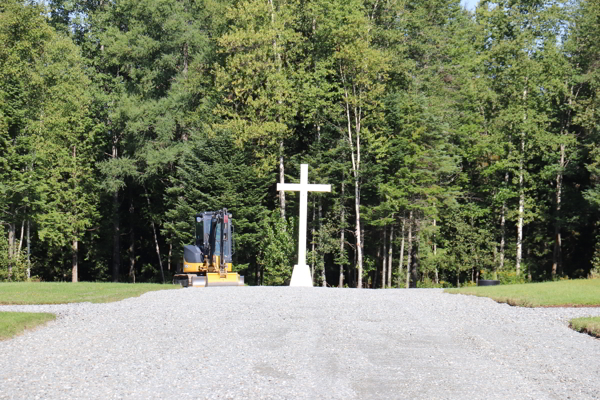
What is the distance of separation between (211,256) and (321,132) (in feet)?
43.5

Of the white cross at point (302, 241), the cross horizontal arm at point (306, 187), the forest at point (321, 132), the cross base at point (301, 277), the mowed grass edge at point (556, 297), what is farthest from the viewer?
the forest at point (321, 132)

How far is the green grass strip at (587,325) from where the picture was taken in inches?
495

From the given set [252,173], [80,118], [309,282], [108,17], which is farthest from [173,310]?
[108,17]

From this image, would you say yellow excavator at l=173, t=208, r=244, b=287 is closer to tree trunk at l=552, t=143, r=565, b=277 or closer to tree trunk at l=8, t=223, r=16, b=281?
tree trunk at l=8, t=223, r=16, b=281

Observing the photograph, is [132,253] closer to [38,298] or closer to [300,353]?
[38,298]

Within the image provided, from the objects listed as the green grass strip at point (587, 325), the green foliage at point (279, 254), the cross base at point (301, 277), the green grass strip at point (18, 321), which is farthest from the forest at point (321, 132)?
the green grass strip at point (18, 321)

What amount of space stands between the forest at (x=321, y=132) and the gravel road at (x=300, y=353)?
64.9 ft

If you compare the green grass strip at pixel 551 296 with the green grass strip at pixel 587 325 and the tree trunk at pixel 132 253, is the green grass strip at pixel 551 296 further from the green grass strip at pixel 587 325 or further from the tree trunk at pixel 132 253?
the tree trunk at pixel 132 253

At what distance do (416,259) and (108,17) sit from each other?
23.3 metres

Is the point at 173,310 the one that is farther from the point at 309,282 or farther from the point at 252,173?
the point at 252,173

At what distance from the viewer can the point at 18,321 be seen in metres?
13.1

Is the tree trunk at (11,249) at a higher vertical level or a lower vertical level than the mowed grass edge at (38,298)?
higher

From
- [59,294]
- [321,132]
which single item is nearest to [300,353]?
[59,294]

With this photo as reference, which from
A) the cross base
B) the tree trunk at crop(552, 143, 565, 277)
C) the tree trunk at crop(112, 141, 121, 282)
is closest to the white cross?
the cross base
